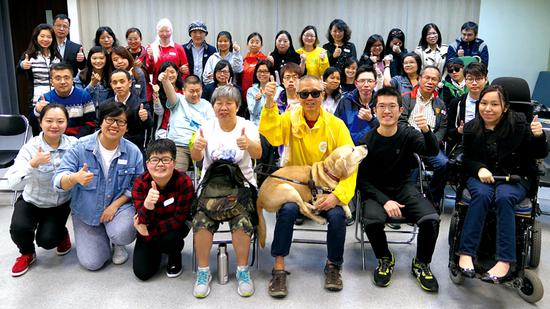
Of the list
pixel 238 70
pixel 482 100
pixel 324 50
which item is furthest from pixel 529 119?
pixel 238 70

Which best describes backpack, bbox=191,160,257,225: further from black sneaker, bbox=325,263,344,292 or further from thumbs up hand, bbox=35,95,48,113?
thumbs up hand, bbox=35,95,48,113

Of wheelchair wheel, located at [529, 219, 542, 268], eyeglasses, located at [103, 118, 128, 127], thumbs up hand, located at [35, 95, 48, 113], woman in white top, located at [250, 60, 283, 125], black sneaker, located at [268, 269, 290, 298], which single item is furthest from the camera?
woman in white top, located at [250, 60, 283, 125]

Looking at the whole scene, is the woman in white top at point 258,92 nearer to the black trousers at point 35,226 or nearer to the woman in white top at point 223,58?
the woman in white top at point 223,58

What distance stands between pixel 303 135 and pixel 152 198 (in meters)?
0.97

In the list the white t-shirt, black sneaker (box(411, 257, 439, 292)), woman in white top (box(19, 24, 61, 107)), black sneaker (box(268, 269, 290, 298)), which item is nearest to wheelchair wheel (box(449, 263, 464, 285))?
black sneaker (box(411, 257, 439, 292))

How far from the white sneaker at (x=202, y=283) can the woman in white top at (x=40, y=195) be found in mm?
1017

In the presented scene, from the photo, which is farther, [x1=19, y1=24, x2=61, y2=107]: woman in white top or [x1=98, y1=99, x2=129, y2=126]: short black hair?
[x1=19, y1=24, x2=61, y2=107]: woman in white top

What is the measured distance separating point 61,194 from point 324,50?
3.19 m

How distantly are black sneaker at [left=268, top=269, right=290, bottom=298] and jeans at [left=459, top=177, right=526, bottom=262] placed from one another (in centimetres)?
101

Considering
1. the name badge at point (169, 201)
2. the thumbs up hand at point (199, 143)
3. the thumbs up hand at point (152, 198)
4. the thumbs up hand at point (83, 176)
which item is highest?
the thumbs up hand at point (199, 143)

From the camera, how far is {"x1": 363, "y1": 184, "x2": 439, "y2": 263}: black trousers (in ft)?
8.05

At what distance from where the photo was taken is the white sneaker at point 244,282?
7.91 ft

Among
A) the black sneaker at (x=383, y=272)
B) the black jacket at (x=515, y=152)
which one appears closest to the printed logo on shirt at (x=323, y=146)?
the black sneaker at (x=383, y=272)

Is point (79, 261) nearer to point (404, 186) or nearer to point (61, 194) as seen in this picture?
point (61, 194)
